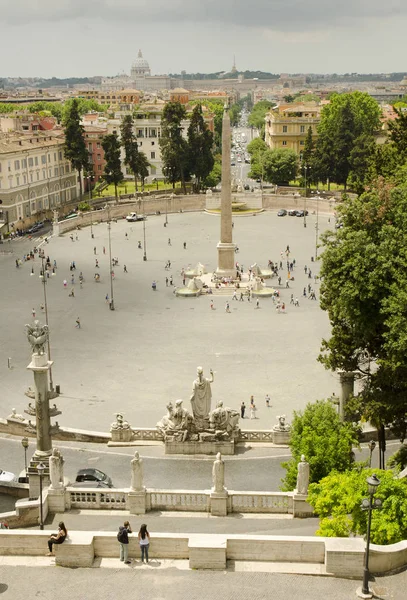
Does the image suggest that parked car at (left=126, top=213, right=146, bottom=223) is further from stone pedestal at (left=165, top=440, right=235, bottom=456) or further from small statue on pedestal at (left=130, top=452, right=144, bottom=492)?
small statue on pedestal at (left=130, top=452, right=144, bottom=492)

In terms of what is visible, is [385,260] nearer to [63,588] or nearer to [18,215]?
[63,588]

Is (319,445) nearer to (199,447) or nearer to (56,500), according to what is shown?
(199,447)

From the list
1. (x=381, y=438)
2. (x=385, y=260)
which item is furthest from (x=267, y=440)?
(x=385, y=260)

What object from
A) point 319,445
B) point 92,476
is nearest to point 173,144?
point 92,476

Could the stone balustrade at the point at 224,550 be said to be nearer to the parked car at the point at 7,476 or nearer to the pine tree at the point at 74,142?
the parked car at the point at 7,476

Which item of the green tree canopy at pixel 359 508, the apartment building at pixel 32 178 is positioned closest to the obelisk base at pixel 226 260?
the apartment building at pixel 32 178

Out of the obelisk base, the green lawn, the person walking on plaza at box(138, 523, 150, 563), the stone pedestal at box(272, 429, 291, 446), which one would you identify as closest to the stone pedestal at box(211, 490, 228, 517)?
the person walking on plaza at box(138, 523, 150, 563)
